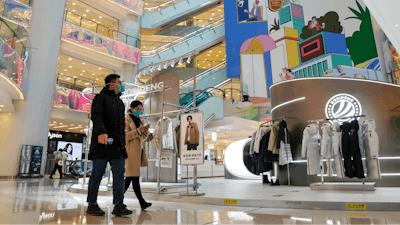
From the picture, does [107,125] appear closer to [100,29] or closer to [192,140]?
[192,140]

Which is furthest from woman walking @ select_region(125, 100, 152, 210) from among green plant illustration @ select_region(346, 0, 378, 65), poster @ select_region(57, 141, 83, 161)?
poster @ select_region(57, 141, 83, 161)

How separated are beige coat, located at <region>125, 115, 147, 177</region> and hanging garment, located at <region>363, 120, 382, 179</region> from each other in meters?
3.79

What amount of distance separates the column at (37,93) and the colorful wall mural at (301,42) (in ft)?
38.9

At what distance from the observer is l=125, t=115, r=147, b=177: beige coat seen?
3.23 m

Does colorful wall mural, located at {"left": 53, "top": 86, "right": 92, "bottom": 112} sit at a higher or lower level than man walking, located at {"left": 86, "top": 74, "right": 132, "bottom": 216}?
higher

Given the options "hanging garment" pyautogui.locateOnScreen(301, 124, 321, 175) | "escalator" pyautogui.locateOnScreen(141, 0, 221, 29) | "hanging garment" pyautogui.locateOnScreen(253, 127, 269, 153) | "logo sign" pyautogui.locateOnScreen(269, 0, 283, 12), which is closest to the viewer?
"hanging garment" pyautogui.locateOnScreen(301, 124, 321, 175)

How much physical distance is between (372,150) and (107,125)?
4204 millimetres

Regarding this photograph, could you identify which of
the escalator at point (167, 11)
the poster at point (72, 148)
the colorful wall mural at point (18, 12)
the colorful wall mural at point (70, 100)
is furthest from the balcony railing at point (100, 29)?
the poster at point (72, 148)

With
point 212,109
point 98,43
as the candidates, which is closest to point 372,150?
point 212,109

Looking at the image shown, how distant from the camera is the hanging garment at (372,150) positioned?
14.6 ft

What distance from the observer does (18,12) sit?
40.5ft

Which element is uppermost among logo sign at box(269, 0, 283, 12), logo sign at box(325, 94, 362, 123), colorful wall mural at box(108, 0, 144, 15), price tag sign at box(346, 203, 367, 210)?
logo sign at box(269, 0, 283, 12)

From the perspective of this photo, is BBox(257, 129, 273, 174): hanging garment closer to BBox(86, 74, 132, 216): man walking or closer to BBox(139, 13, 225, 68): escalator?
BBox(86, 74, 132, 216): man walking

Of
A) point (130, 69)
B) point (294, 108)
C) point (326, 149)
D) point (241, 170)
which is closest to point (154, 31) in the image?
point (130, 69)
